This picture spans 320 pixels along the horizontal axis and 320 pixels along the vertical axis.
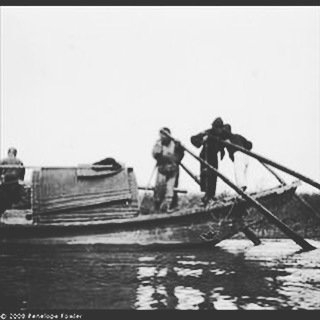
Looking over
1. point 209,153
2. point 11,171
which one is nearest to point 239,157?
point 209,153

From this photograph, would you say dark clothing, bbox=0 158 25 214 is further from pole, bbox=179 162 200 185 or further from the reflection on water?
pole, bbox=179 162 200 185

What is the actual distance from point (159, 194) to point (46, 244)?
2660 mm

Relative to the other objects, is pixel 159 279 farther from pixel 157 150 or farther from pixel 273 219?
pixel 157 150

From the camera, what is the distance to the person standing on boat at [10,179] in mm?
9188

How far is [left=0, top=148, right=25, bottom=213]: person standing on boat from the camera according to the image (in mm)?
9188

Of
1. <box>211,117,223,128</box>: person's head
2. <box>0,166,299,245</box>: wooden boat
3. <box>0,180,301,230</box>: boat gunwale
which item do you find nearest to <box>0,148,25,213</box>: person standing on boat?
<box>0,166,299,245</box>: wooden boat

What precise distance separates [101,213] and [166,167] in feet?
5.60

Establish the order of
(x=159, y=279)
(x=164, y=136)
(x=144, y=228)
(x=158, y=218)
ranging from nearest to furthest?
1. (x=159, y=279)
2. (x=158, y=218)
3. (x=144, y=228)
4. (x=164, y=136)

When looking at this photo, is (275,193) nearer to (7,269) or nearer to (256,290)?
(256,290)

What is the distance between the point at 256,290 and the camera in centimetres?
485

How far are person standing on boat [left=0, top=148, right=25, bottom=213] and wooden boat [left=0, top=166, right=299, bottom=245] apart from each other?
1.02 feet

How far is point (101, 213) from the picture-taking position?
30.6 ft

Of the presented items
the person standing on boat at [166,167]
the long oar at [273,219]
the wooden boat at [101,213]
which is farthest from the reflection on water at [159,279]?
the person standing on boat at [166,167]

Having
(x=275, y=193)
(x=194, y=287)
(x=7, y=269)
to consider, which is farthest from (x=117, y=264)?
(x=275, y=193)
